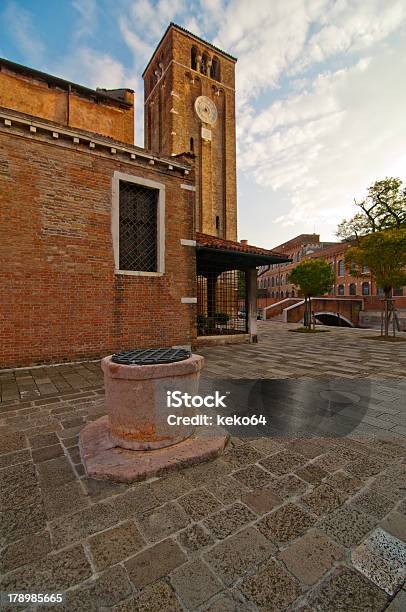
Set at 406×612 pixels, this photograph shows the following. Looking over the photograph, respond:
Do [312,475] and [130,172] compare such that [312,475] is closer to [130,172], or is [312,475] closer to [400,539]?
[400,539]

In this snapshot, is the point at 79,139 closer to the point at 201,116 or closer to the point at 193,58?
the point at 201,116

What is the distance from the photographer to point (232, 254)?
9.88 metres

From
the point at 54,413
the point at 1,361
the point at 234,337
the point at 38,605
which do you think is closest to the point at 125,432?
the point at 38,605

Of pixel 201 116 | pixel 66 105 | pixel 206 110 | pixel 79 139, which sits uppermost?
pixel 206 110

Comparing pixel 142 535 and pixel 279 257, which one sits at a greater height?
pixel 279 257

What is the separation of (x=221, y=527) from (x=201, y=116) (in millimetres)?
30761

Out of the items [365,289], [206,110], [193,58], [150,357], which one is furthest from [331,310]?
[193,58]

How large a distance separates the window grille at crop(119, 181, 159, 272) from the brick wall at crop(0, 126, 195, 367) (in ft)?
1.43

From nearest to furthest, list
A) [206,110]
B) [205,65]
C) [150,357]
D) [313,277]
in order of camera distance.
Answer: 1. [150,357]
2. [313,277]
3. [206,110]
4. [205,65]

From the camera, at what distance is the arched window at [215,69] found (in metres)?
27.5

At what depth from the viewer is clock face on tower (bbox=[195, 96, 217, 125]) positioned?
83.3ft

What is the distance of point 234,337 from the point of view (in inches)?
431

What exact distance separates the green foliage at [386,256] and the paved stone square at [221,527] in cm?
1284

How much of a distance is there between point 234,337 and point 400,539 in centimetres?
925
